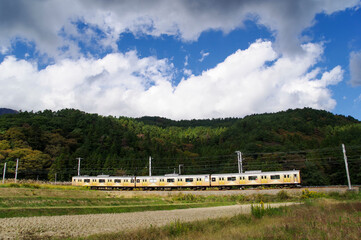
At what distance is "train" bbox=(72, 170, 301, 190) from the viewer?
41.1m

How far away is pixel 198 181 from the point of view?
1797 inches

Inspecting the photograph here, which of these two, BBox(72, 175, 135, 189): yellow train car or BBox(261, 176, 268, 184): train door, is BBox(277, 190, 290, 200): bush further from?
BBox(72, 175, 135, 189): yellow train car

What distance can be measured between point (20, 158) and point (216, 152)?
55380 millimetres

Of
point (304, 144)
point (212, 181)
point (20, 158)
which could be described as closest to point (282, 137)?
point (304, 144)

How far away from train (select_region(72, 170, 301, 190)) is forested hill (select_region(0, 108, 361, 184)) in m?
20.7

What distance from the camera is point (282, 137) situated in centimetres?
10250

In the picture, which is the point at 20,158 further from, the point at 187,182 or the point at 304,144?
the point at 304,144

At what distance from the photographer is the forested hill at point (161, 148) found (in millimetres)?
66562

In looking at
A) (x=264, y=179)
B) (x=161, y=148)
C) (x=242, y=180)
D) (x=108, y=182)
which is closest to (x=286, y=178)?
(x=264, y=179)

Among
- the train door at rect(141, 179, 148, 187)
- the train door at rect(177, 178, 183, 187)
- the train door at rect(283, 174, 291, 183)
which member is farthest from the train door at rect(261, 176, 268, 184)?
the train door at rect(141, 179, 148, 187)

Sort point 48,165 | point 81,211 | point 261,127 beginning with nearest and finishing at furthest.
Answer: point 81,211 → point 48,165 → point 261,127

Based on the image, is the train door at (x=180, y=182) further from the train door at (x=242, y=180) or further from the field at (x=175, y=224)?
the field at (x=175, y=224)

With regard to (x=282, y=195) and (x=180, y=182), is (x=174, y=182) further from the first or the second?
(x=282, y=195)

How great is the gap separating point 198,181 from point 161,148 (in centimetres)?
5840
